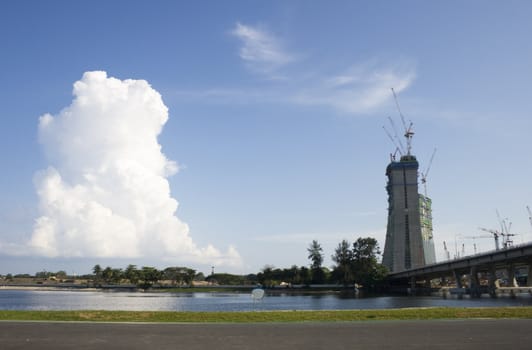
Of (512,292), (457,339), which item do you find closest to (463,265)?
(512,292)

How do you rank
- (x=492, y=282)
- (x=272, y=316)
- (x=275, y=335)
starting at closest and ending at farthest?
(x=275, y=335), (x=272, y=316), (x=492, y=282)

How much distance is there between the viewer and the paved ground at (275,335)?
28.0m

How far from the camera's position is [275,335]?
3247 cm

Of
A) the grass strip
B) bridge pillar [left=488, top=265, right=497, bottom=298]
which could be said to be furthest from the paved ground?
bridge pillar [left=488, top=265, right=497, bottom=298]

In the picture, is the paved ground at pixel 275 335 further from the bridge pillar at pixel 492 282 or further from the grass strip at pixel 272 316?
the bridge pillar at pixel 492 282

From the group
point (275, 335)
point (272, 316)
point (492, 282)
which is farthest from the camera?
point (492, 282)

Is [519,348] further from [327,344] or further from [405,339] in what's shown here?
[327,344]

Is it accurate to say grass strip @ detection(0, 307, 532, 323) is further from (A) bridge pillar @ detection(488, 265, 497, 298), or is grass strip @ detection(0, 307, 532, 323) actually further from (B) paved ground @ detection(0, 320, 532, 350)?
(A) bridge pillar @ detection(488, 265, 497, 298)

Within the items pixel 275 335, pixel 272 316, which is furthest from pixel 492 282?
pixel 275 335

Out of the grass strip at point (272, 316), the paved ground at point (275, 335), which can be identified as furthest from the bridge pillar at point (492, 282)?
the paved ground at point (275, 335)

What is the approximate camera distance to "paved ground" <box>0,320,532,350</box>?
2800 cm

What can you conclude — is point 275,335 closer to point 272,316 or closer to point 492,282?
point 272,316

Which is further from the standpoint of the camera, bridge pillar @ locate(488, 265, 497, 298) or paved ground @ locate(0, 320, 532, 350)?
bridge pillar @ locate(488, 265, 497, 298)

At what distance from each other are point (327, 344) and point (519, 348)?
10.5 m
